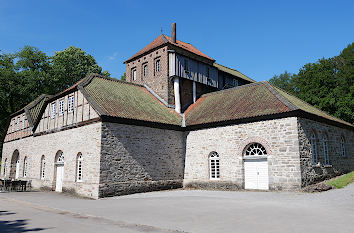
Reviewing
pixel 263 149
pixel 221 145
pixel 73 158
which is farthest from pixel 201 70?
pixel 73 158

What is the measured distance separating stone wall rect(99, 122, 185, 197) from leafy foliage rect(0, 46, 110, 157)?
24.1m

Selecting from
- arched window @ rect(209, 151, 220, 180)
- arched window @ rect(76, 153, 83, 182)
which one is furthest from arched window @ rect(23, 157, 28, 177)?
arched window @ rect(209, 151, 220, 180)

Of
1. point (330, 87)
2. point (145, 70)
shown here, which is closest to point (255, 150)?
point (145, 70)

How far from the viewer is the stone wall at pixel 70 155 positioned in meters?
16.6

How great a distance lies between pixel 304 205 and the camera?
10.9 metres

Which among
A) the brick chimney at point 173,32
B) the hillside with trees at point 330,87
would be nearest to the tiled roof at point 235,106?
the brick chimney at point 173,32

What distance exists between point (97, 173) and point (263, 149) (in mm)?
9803

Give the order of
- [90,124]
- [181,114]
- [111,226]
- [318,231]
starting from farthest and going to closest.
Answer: [181,114] < [90,124] < [111,226] < [318,231]

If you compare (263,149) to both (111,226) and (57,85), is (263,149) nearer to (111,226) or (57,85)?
(111,226)

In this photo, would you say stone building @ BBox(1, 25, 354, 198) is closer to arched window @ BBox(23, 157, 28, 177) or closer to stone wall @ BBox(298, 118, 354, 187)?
stone wall @ BBox(298, 118, 354, 187)

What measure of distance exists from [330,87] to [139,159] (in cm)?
2475

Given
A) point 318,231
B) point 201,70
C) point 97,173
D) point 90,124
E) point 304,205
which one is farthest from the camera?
point 201,70

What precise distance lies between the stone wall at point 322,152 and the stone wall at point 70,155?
37.9ft

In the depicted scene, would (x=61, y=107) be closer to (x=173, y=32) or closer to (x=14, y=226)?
(x=173, y=32)
